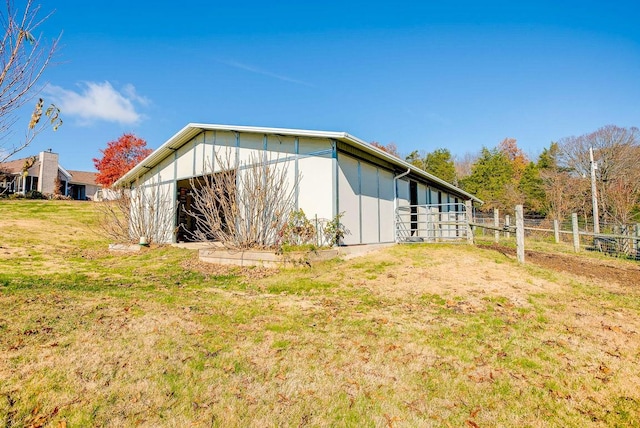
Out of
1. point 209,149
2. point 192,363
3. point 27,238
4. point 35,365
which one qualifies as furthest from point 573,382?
point 27,238

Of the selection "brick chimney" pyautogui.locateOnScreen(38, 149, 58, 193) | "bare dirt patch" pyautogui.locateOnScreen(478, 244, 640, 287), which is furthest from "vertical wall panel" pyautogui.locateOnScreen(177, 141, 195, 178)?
"brick chimney" pyautogui.locateOnScreen(38, 149, 58, 193)

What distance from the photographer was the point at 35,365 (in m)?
2.89

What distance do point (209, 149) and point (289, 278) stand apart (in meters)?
7.31

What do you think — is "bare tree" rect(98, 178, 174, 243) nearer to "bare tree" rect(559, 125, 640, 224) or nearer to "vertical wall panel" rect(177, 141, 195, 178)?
"vertical wall panel" rect(177, 141, 195, 178)

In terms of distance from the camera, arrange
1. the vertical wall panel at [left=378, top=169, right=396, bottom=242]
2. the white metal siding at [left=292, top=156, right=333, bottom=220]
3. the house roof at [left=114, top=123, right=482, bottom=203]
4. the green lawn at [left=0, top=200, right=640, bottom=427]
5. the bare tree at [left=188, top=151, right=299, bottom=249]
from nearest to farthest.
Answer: the green lawn at [left=0, top=200, right=640, bottom=427] → the bare tree at [left=188, top=151, right=299, bottom=249] → the house roof at [left=114, top=123, right=482, bottom=203] → the white metal siding at [left=292, top=156, right=333, bottom=220] → the vertical wall panel at [left=378, top=169, right=396, bottom=242]

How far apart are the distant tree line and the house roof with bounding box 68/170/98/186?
40.0m

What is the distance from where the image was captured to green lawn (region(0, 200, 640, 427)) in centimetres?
244

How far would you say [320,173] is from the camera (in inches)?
368

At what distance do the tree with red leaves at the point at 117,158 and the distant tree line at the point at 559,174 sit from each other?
3335 cm

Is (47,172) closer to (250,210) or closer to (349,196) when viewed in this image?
(250,210)

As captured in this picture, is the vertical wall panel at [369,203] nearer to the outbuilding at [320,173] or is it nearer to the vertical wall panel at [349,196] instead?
the outbuilding at [320,173]

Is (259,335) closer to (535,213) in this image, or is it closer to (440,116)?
(440,116)

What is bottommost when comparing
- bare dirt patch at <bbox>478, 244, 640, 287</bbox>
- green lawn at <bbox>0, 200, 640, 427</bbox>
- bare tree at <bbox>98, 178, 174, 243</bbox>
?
green lawn at <bbox>0, 200, 640, 427</bbox>

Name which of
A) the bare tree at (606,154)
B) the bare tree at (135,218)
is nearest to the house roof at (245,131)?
the bare tree at (135,218)
